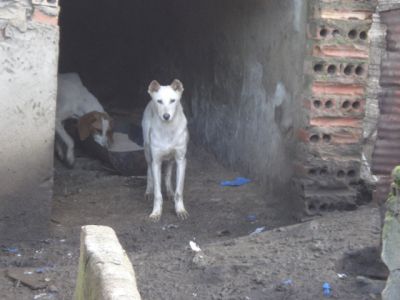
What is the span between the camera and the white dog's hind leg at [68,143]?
858 centimetres

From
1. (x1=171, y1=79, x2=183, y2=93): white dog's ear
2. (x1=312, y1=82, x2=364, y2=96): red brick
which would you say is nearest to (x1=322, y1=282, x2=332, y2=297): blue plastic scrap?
(x1=312, y1=82, x2=364, y2=96): red brick

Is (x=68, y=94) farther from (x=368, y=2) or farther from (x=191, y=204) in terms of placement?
(x=368, y=2)

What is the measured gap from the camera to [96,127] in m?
8.94

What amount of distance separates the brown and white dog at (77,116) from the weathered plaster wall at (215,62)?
1.10m

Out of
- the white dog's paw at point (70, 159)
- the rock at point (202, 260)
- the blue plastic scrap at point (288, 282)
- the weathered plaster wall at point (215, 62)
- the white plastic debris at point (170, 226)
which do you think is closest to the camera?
the blue plastic scrap at point (288, 282)

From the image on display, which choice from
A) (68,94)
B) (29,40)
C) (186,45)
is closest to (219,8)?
(186,45)

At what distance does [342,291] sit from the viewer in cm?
450

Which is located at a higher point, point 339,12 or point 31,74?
point 339,12

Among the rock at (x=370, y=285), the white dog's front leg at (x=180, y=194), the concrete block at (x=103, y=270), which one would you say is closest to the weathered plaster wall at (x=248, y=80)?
the white dog's front leg at (x=180, y=194)

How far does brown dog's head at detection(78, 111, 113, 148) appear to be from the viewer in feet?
28.9

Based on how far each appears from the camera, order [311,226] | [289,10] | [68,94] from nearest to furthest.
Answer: [311,226], [289,10], [68,94]

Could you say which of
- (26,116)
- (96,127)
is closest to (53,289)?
(26,116)

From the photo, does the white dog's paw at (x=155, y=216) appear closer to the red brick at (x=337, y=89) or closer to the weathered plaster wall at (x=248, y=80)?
the weathered plaster wall at (x=248, y=80)

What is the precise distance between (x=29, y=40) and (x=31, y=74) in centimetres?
24
